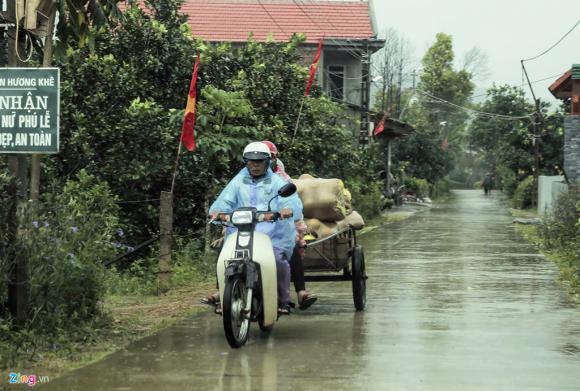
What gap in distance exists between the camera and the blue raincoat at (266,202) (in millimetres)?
8570

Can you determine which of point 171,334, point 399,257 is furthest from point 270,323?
point 399,257

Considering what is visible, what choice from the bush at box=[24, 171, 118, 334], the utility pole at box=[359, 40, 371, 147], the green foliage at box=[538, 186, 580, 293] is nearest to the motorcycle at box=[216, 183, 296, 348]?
the bush at box=[24, 171, 118, 334]

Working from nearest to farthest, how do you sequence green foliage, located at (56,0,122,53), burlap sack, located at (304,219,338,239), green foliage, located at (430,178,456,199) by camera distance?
green foliage, located at (56,0,122,53), burlap sack, located at (304,219,338,239), green foliage, located at (430,178,456,199)

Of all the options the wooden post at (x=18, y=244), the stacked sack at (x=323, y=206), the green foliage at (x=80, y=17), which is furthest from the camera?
the stacked sack at (x=323, y=206)

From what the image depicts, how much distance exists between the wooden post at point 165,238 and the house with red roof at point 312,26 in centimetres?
2633

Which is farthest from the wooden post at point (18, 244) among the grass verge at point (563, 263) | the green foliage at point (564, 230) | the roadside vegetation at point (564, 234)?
the green foliage at point (564, 230)

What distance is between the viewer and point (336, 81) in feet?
131

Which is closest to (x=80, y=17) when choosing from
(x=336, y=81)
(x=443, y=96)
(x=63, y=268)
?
(x=63, y=268)

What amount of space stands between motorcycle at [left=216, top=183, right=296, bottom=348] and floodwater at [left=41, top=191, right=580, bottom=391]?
0.78 ft

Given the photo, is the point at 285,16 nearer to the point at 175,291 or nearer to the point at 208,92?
the point at 208,92

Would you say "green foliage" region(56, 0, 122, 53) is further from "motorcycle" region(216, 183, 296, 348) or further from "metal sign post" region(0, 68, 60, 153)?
"motorcycle" region(216, 183, 296, 348)

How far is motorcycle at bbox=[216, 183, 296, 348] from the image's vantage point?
7.84 m

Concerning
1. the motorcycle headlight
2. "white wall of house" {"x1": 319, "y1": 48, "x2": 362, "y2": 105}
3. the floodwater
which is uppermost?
"white wall of house" {"x1": 319, "y1": 48, "x2": 362, "y2": 105}

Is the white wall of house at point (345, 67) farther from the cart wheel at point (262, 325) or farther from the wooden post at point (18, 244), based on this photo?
the wooden post at point (18, 244)
